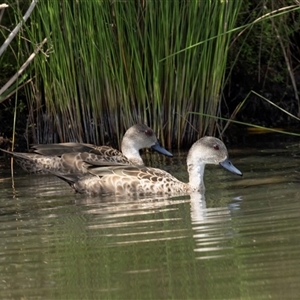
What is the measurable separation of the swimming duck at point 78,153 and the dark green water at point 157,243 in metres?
1.38

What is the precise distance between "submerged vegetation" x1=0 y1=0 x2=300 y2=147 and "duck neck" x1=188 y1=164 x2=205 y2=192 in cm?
178

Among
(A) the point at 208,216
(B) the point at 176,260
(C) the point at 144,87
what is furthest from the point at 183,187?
(B) the point at 176,260

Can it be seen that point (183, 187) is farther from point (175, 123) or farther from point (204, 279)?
point (204, 279)

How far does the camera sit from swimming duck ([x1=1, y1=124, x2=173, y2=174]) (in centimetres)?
1118

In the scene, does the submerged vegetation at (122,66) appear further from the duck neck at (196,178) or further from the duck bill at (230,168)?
the duck neck at (196,178)

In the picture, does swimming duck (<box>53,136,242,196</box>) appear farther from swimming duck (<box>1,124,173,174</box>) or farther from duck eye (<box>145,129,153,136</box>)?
duck eye (<box>145,129,153,136</box>)

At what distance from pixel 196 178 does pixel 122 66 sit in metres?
2.63

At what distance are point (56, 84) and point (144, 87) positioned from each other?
0.99 metres

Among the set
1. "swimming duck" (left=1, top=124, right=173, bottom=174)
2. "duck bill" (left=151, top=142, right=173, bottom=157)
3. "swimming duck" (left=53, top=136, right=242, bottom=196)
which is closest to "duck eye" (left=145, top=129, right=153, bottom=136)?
"swimming duck" (left=1, top=124, right=173, bottom=174)

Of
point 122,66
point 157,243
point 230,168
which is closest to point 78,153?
point 122,66

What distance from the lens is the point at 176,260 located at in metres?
5.93

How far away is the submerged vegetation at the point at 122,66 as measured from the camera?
37.7ft

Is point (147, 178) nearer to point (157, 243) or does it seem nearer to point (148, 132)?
point (148, 132)

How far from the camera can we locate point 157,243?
655 cm
